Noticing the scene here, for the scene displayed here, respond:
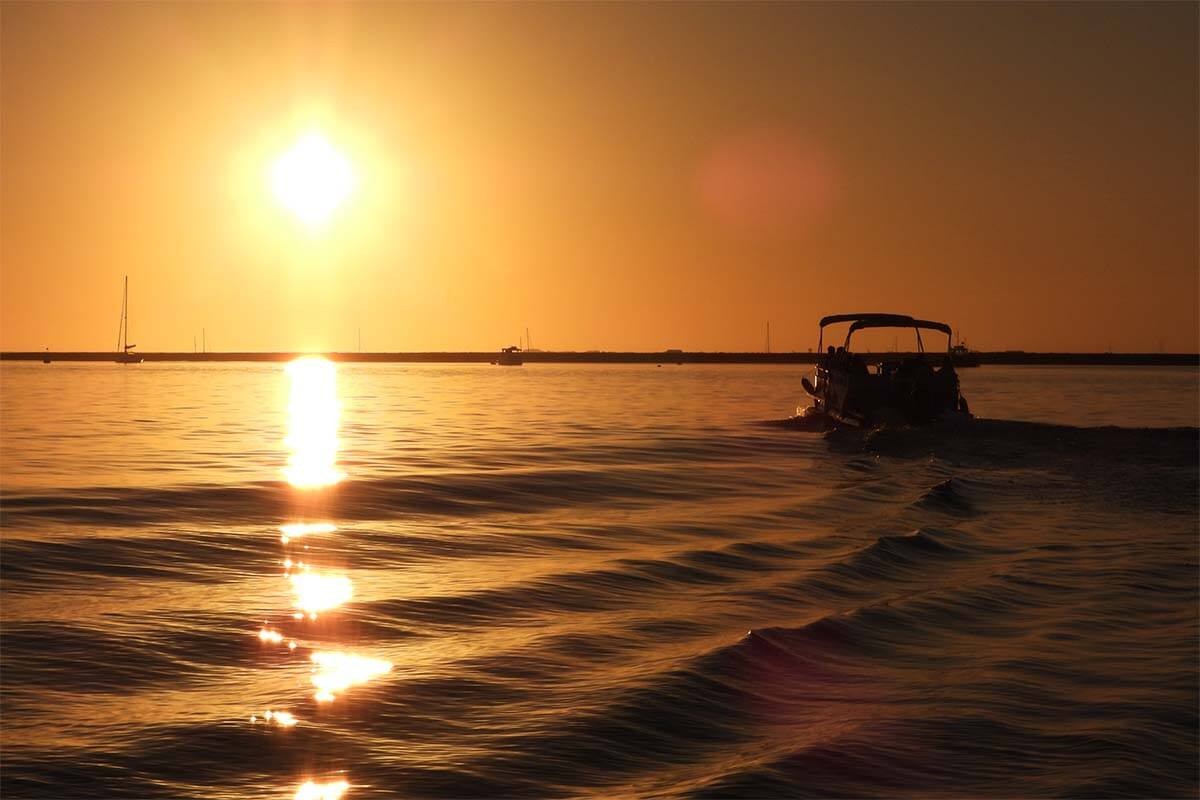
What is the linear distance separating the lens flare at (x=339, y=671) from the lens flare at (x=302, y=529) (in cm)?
681

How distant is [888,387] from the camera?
3978 cm

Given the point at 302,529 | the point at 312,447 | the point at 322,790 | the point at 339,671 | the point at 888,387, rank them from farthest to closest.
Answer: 1. the point at 888,387
2. the point at 312,447
3. the point at 302,529
4. the point at 339,671
5. the point at 322,790

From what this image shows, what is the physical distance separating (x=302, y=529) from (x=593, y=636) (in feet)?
26.3

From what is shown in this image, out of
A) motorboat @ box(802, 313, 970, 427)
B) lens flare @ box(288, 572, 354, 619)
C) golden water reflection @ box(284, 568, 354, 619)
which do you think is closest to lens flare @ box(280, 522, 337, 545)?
golden water reflection @ box(284, 568, 354, 619)

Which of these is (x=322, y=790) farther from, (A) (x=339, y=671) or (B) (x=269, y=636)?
(B) (x=269, y=636)

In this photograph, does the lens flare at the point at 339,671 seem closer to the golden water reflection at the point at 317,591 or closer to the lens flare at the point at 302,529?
Answer: the golden water reflection at the point at 317,591

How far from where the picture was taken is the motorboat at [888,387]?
3862 cm

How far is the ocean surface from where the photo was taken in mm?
7133

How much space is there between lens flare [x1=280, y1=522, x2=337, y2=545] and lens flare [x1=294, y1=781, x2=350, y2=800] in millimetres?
9667

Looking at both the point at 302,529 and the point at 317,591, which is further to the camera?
the point at 302,529

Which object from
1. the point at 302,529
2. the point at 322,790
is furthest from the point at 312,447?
the point at 322,790

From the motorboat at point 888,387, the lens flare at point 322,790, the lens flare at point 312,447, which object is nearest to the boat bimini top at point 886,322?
the motorboat at point 888,387

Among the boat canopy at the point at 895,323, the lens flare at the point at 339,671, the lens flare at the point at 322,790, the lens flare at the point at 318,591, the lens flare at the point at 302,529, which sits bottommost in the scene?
the lens flare at the point at 322,790

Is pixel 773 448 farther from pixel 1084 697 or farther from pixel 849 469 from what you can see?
pixel 1084 697
